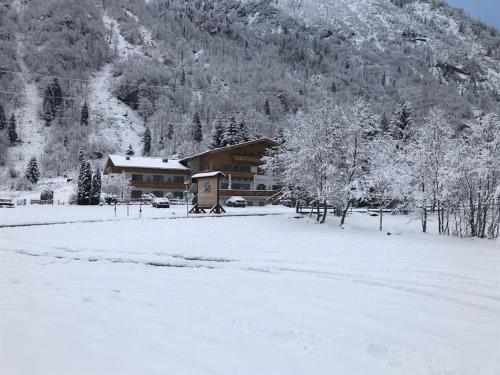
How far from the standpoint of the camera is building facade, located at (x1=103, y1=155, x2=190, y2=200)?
6362 cm

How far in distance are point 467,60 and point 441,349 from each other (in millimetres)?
193482

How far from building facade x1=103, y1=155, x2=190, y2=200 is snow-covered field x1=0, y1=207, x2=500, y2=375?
5072cm

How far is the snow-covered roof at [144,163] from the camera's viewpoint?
64.0m

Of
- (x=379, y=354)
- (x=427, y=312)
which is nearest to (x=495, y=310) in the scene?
(x=427, y=312)

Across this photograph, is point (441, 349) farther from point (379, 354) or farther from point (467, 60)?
point (467, 60)

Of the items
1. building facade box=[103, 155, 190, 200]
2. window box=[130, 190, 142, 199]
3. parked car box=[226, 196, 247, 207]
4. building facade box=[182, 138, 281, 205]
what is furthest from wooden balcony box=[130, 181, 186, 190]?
parked car box=[226, 196, 247, 207]

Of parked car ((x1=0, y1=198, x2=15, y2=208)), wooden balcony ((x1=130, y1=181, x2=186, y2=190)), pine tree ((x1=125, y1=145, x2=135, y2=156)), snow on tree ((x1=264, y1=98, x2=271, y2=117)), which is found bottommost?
parked car ((x1=0, y1=198, x2=15, y2=208))

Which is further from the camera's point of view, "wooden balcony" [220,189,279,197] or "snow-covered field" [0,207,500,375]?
"wooden balcony" [220,189,279,197]

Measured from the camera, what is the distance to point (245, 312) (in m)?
6.69

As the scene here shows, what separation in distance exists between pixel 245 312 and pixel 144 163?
62.5 m

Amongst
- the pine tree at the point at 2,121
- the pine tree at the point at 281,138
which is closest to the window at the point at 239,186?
the pine tree at the point at 281,138

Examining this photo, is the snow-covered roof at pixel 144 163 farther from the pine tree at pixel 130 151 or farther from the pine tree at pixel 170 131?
the pine tree at pixel 170 131

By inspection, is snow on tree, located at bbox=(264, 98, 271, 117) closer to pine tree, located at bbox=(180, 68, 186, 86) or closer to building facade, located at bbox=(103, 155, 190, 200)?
pine tree, located at bbox=(180, 68, 186, 86)

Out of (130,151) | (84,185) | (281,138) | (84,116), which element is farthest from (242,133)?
(84,116)
